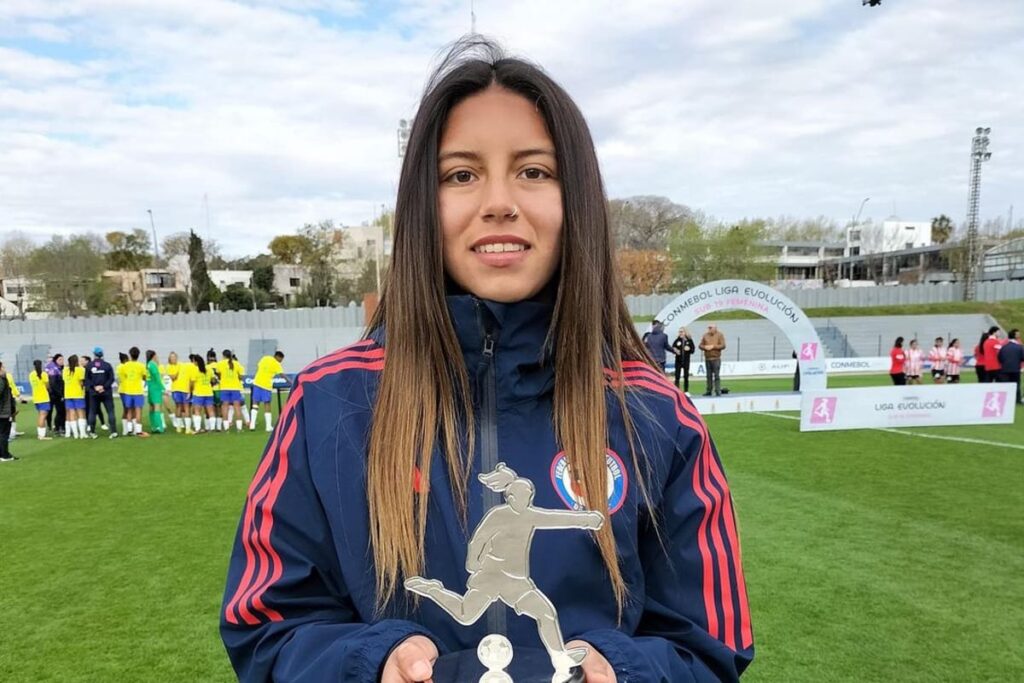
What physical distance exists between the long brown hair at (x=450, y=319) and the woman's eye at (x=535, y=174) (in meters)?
0.04

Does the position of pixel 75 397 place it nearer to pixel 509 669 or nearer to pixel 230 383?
pixel 230 383

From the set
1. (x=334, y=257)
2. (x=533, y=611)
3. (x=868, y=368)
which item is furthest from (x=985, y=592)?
(x=334, y=257)

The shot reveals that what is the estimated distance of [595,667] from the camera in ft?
3.34

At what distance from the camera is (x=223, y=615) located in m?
1.19

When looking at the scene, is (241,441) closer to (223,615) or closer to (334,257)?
(223,615)

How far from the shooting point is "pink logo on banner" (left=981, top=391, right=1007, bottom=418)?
12.0 m

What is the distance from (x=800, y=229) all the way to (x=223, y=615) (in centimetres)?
8411

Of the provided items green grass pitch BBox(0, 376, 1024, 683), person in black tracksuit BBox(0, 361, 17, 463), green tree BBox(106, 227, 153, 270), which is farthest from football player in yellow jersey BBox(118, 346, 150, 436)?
green tree BBox(106, 227, 153, 270)

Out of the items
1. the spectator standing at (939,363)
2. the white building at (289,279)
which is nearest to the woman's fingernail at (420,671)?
the spectator standing at (939,363)

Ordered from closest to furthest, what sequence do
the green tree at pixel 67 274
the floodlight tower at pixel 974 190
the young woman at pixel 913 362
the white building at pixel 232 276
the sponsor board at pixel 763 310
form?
1. the sponsor board at pixel 763 310
2. the young woman at pixel 913 362
3. the floodlight tower at pixel 974 190
4. the green tree at pixel 67 274
5. the white building at pixel 232 276

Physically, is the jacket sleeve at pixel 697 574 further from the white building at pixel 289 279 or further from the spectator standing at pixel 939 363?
the white building at pixel 289 279

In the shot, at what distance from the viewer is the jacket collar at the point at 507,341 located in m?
1.28

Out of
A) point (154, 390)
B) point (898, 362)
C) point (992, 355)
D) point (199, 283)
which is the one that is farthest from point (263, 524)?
point (199, 283)

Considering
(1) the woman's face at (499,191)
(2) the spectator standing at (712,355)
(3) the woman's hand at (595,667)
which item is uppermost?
(1) the woman's face at (499,191)
